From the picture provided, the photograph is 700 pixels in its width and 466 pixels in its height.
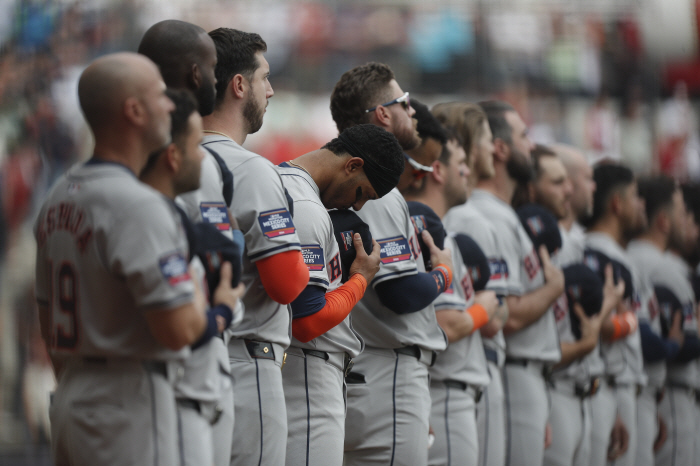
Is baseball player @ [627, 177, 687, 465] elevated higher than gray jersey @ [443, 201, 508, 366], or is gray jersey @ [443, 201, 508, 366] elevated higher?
gray jersey @ [443, 201, 508, 366]

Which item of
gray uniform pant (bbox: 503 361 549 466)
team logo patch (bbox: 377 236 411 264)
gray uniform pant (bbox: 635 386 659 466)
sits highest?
team logo patch (bbox: 377 236 411 264)

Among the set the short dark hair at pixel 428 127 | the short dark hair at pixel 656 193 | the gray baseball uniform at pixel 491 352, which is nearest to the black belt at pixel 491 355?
the gray baseball uniform at pixel 491 352

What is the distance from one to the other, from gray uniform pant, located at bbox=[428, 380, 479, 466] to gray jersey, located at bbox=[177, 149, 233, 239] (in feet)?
6.21

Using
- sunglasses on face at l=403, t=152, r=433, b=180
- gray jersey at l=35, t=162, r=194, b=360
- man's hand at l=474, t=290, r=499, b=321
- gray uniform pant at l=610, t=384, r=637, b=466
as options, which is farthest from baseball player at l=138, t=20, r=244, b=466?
gray uniform pant at l=610, t=384, r=637, b=466

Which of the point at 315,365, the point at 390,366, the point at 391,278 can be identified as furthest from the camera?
the point at 390,366

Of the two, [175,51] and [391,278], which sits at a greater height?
[175,51]

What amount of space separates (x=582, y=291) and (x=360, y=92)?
211cm

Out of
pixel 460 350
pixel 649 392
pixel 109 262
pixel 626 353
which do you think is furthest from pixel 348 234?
pixel 649 392

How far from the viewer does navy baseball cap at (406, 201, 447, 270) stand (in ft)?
13.0

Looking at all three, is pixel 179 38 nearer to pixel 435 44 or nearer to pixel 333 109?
pixel 333 109

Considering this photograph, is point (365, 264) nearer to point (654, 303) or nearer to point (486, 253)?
point (486, 253)

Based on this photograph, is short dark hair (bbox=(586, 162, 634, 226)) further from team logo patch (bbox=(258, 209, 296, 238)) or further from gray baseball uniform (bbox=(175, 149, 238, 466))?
gray baseball uniform (bbox=(175, 149, 238, 466))

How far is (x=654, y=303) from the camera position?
258 inches

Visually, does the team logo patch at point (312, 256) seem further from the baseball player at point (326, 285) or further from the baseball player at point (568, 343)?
the baseball player at point (568, 343)
